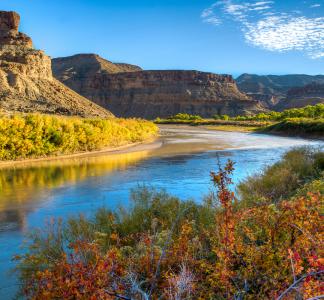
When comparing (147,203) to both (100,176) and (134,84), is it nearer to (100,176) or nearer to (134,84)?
(100,176)

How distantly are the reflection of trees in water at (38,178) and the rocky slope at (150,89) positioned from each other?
118 metres

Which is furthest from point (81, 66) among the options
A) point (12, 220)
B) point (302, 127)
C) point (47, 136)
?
point (12, 220)

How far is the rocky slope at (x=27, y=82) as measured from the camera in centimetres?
4609

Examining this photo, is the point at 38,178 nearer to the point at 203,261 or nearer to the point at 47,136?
the point at 47,136

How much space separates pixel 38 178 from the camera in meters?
16.6

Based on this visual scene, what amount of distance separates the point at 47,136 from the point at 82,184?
939 centimetres

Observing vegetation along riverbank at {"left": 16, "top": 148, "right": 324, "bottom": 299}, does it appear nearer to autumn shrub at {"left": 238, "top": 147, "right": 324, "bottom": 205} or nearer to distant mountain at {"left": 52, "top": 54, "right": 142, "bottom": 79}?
autumn shrub at {"left": 238, "top": 147, "right": 324, "bottom": 205}

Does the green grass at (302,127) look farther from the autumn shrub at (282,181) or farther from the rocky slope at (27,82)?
the autumn shrub at (282,181)

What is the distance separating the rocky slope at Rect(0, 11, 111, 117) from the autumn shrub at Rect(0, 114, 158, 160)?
53.4 ft

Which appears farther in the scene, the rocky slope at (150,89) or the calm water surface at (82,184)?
the rocky slope at (150,89)

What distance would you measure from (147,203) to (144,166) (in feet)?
38.4

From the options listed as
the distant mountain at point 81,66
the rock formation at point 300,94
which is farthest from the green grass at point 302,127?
the distant mountain at point 81,66

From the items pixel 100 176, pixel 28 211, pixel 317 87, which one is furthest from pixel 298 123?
pixel 317 87

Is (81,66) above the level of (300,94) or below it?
above
